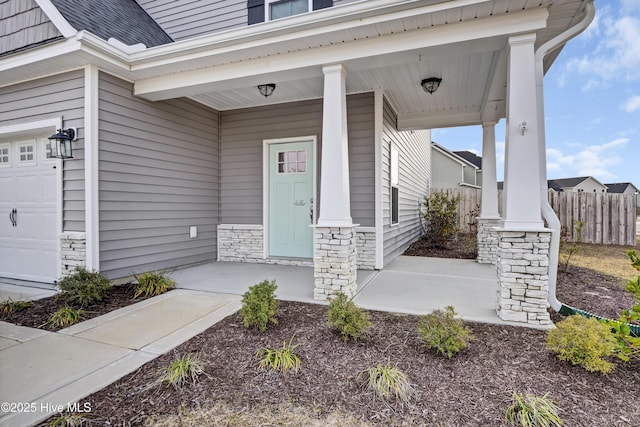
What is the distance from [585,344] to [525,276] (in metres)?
0.94

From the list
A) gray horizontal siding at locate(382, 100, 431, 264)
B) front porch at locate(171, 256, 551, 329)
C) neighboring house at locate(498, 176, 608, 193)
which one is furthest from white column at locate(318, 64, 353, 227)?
neighboring house at locate(498, 176, 608, 193)

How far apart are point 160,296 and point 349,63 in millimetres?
3753

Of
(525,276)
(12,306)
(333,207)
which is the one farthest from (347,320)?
(12,306)

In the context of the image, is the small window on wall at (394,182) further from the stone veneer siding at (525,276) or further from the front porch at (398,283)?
the stone veneer siding at (525,276)

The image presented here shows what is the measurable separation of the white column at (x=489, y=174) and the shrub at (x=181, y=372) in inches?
223

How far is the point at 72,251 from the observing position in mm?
4273

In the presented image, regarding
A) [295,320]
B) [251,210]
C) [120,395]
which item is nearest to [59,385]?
[120,395]

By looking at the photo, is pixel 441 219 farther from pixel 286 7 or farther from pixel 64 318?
pixel 64 318

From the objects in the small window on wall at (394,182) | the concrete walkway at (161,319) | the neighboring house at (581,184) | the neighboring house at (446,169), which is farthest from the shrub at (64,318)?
the neighboring house at (581,184)

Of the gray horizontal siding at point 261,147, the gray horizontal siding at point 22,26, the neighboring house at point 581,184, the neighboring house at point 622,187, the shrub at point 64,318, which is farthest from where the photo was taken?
the neighboring house at point 622,187

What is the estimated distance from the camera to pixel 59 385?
2.12 metres

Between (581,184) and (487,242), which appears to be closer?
(487,242)

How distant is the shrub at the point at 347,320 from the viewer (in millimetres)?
2705

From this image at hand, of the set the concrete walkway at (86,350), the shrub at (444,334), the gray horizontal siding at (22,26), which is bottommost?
the concrete walkway at (86,350)
